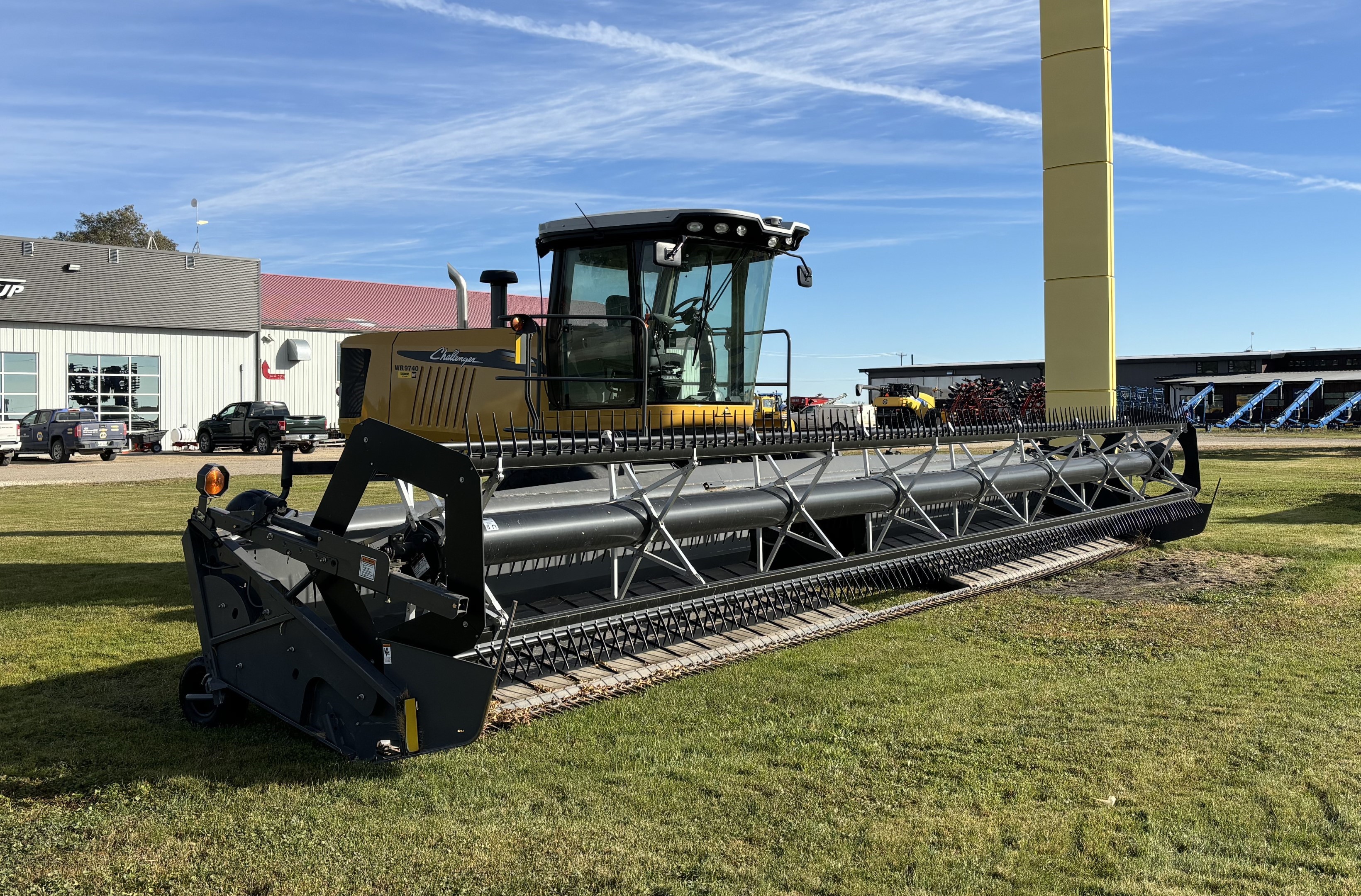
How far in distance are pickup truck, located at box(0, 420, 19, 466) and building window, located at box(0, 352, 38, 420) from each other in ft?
23.8

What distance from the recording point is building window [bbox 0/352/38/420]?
107 feet

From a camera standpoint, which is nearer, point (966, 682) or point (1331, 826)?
point (1331, 826)

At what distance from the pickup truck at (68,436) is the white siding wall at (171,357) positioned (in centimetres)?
613

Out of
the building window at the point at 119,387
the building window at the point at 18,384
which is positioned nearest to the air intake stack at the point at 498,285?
the building window at the point at 119,387

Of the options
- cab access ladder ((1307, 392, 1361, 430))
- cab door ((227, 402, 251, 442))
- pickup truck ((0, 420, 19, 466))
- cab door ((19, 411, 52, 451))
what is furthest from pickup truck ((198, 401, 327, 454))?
cab access ladder ((1307, 392, 1361, 430))

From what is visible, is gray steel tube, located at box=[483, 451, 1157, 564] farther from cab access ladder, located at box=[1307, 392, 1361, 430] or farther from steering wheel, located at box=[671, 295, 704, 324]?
cab access ladder, located at box=[1307, 392, 1361, 430]

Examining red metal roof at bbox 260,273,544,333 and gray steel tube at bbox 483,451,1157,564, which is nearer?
gray steel tube at bbox 483,451,1157,564

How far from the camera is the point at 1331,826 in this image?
3359mm

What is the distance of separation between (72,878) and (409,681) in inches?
46.1

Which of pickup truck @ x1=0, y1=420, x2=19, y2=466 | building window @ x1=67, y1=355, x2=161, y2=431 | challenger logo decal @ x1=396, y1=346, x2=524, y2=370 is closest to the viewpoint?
challenger logo decal @ x1=396, y1=346, x2=524, y2=370

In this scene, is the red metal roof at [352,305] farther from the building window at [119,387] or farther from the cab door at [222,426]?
the cab door at [222,426]

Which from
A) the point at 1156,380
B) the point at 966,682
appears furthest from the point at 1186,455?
the point at 1156,380

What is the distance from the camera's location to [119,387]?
114 feet

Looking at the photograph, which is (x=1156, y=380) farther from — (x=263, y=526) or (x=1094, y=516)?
(x=263, y=526)
